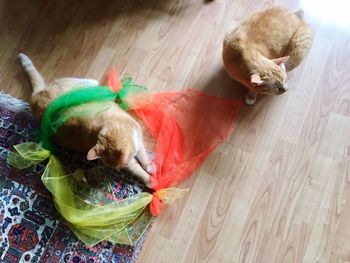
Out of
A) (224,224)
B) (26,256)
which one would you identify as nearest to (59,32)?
(26,256)

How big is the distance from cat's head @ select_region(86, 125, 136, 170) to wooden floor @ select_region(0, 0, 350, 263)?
0.92 ft

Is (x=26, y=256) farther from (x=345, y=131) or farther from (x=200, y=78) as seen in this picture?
(x=345, y=131)

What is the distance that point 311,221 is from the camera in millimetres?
1232

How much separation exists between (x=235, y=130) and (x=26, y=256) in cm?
86

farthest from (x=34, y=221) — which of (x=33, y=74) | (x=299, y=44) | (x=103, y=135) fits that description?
(x=299, y=44)

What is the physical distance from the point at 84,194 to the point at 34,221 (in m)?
0.20

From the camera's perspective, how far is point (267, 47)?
1.21 metres

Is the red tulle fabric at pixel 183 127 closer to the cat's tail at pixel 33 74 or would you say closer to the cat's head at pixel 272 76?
the cat's head at pixel 272 76

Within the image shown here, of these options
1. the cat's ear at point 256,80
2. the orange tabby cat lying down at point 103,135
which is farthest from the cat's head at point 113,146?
the cat's ear at point 256,80

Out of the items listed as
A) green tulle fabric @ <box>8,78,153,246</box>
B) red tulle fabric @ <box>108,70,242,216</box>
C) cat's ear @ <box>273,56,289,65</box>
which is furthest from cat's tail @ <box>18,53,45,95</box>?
cat's ear @ <box>273,56,289,65</box>

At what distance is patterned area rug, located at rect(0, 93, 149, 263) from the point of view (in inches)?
48.6

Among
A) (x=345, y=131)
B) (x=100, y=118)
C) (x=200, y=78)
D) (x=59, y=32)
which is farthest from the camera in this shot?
(x=59, y=32)

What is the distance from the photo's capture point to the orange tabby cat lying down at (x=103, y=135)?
112cm

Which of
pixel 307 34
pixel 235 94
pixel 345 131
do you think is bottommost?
pixel 345 131
